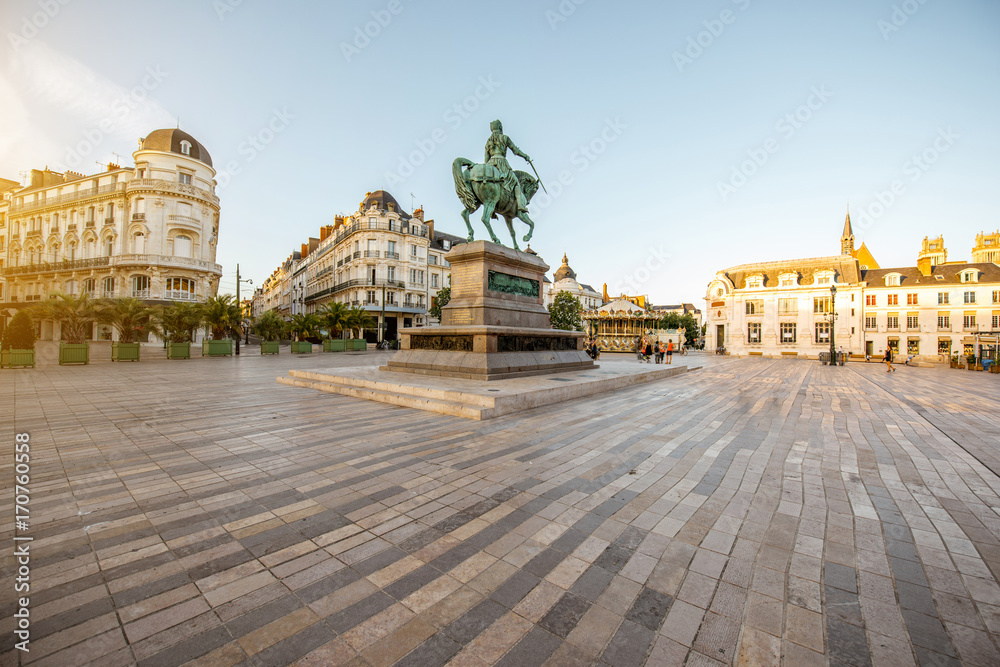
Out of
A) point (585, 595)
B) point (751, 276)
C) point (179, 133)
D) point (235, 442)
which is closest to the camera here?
point (585, 595)

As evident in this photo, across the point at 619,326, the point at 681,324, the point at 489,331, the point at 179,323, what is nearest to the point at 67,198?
the point at 179,323

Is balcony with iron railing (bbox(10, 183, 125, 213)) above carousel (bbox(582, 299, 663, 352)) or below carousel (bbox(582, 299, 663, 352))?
above

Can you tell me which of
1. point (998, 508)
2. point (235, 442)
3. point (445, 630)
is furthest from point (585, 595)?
point (235, 442)

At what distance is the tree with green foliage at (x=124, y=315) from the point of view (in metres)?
21.8

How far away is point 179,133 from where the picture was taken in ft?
125

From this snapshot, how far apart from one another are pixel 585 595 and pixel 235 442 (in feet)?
17.2

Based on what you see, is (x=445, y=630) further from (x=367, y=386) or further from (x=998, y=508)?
(x=367, y=386)

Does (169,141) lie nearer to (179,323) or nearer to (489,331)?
(179,323)

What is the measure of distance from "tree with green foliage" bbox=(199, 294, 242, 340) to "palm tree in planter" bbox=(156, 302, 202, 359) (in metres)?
1.29

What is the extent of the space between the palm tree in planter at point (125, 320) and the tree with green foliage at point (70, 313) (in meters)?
0.58

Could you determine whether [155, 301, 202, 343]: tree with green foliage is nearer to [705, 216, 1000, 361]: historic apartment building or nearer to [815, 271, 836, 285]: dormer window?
[705, 216, 1000, 361]: historic apartment building

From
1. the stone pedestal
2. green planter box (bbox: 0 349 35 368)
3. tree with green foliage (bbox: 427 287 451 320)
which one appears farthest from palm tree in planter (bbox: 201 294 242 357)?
tree with green foliage (bbox: 427 287 451 320)

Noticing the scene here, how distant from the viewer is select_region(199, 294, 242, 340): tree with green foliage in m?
27.8

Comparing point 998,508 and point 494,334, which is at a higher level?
point 494,334
